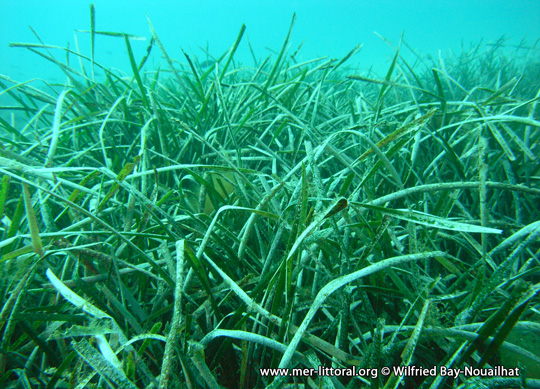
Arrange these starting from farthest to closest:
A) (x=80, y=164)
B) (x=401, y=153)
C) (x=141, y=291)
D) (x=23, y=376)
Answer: (x=80, y=164) < (x=401, y=153) < (x=141, y=291) < (x=23, y=376)

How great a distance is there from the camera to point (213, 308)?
1.90 ft

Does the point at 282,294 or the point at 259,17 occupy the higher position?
the point at 259,17

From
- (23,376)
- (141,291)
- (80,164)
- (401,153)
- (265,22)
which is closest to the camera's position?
(23,376)

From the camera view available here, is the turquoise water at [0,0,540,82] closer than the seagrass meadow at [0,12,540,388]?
No

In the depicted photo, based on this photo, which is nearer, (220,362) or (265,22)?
(220,362)

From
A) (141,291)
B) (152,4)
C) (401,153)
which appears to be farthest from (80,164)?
(152,4)

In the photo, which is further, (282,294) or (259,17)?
(259,17)

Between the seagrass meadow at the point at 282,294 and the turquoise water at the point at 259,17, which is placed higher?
the turquoise water at the point at 259,17

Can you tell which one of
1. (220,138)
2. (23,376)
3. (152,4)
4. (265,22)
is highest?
(152,4)

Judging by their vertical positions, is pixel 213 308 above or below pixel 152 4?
below

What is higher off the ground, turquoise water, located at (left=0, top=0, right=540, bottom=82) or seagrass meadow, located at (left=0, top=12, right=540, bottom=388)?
turquoise water, located at (left=0, top=0, right=540, bottom=82)

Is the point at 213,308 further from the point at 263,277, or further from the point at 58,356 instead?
the point at 58,356

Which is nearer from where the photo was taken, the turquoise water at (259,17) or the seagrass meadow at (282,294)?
the seagrass meadow at (282,294)

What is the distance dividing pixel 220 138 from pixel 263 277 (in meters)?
0.83
